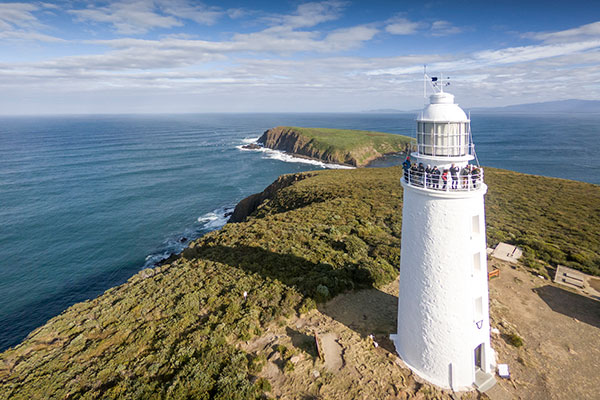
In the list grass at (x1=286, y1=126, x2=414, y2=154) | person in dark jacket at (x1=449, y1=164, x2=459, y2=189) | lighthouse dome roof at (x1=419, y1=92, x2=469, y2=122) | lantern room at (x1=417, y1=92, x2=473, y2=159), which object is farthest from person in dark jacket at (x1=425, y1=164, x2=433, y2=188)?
grass at (x1=286, y1=126, x2=414, y2=154)

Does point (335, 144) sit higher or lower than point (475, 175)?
lower

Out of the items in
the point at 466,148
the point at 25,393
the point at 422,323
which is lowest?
the point at 25,393

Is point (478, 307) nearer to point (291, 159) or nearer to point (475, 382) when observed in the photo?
point (475, 382)

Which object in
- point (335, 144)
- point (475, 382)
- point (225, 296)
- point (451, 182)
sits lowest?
point (475, 382)

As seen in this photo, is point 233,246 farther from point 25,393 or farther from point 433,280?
point 433,280

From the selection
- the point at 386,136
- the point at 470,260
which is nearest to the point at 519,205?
the point at 470,260

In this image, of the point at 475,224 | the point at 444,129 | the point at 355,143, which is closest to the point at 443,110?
the point at 444,129
